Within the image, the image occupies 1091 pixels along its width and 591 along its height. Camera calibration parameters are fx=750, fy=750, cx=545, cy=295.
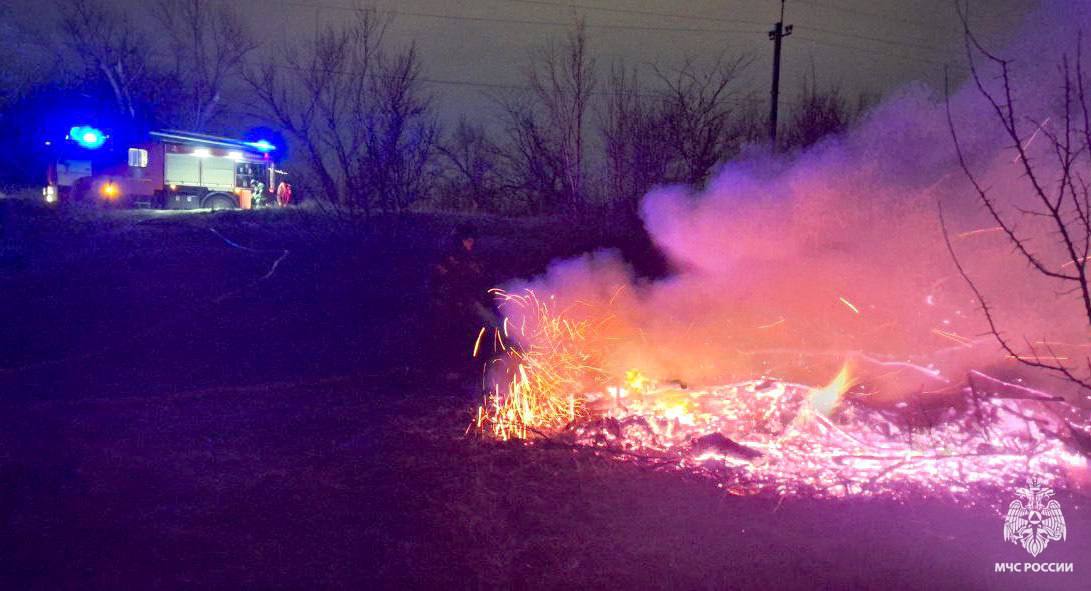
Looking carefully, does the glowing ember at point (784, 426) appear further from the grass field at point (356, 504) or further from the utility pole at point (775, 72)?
the utility pole at point (775, 72)

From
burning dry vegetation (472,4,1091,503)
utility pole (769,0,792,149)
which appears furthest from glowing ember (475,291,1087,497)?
utility pole (769,0,792,149)

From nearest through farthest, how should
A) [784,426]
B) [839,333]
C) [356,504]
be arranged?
[356,504]
[784,426]
[839,333]

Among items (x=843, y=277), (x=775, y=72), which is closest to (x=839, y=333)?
(x=843, y=277)

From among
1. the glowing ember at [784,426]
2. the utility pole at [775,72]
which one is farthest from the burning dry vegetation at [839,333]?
the utility pole at [775,72]

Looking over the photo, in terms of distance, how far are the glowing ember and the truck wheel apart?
22.2 meters

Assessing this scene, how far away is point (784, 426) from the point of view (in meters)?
6.39

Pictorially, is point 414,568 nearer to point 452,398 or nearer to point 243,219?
point 452,398

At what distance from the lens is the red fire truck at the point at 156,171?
25.3 meters

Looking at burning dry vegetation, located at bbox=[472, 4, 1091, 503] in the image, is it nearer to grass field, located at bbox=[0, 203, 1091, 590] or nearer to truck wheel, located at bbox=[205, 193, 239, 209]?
grass field, located at bbox=[0, 203, 1091, 590]

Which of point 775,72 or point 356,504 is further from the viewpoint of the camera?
point 775,72

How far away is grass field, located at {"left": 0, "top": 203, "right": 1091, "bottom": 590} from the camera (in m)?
4.18

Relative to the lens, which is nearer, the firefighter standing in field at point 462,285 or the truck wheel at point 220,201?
the firefighter standing in field at point 462,285

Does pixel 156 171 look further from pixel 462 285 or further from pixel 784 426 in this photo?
pixel 784 426

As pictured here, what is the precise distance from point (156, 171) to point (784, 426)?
25902 mm
